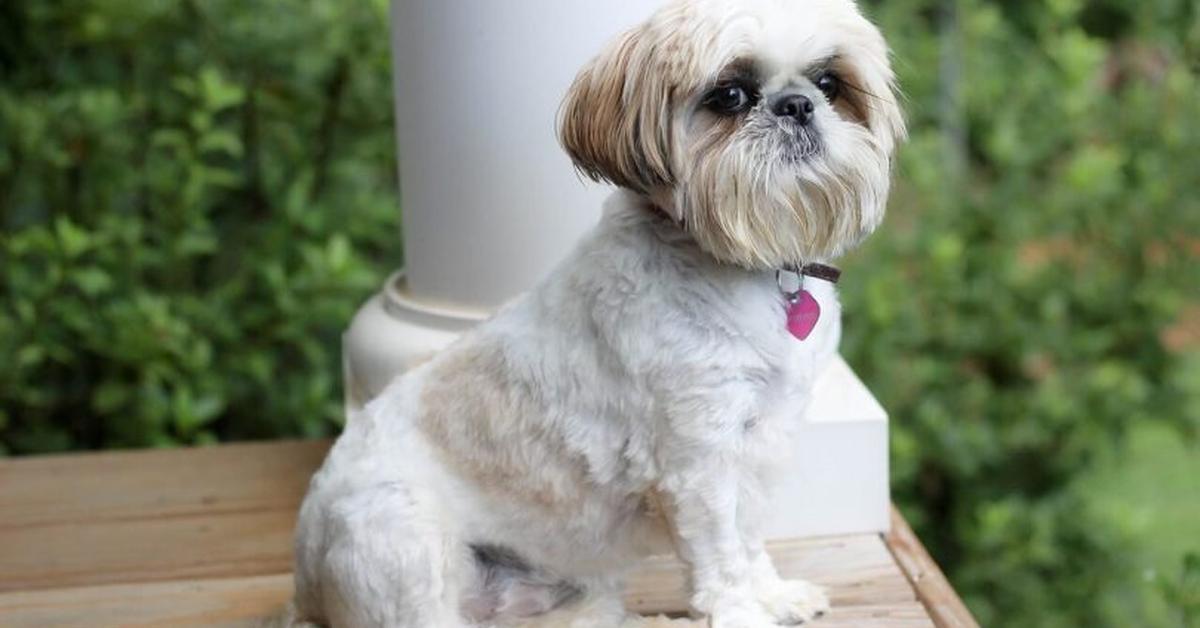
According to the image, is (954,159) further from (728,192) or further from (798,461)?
(728,192)

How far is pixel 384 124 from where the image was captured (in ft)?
13.8

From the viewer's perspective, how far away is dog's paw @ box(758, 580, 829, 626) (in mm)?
2494

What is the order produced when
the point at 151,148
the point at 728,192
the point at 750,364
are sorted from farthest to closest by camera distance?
1. the point at 151,148
2. the point at 750,364
3. the point at 728,192

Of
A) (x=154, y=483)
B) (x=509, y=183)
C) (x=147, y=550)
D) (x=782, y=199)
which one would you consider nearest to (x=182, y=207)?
A: (x=154, y=483)

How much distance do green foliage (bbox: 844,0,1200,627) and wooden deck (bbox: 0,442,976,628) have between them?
1.43m

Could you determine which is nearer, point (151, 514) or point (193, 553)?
point (193, 553)

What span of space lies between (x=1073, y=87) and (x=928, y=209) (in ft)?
1.77

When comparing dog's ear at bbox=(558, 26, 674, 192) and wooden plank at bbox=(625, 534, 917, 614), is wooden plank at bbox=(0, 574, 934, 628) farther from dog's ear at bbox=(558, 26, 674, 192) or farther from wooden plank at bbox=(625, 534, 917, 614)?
dog's ear at bbox=(558, 26, 674, 192)

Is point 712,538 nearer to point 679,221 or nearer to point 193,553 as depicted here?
point 679,221

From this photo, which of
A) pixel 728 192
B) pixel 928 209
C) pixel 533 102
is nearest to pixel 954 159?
pixel 928 209

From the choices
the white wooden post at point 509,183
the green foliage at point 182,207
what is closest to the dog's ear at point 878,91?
the white wooden post at point 509,183

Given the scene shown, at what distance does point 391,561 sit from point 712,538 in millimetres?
489

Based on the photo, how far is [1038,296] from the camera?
426 cm

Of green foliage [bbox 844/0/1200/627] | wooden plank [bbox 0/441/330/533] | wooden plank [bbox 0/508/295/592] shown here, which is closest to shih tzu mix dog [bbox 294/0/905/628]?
wooden plank [bbox 0/508/295/592]
